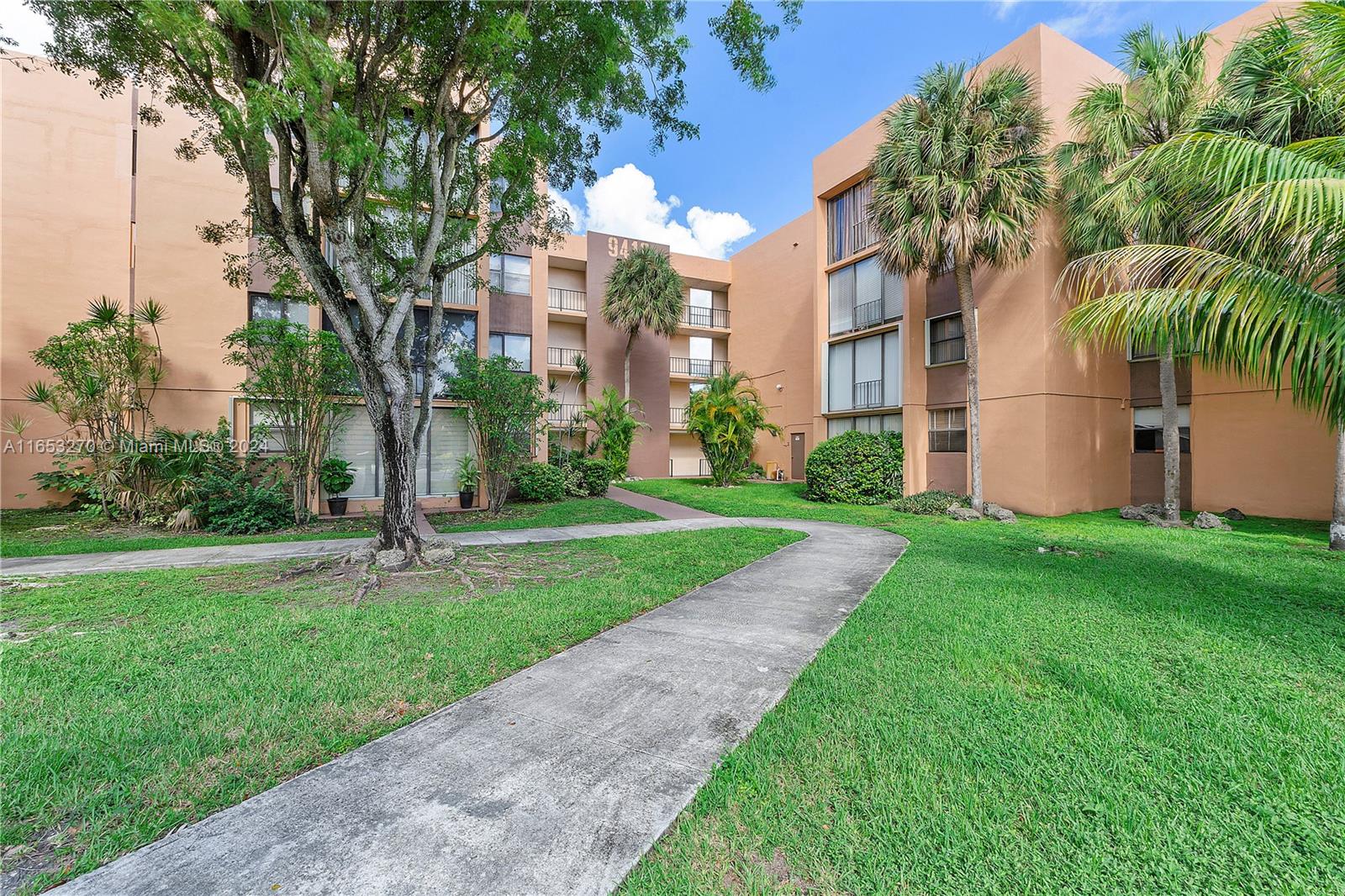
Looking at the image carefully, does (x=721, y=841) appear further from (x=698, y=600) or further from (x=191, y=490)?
(x=191, y=490)

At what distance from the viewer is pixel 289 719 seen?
3111mm

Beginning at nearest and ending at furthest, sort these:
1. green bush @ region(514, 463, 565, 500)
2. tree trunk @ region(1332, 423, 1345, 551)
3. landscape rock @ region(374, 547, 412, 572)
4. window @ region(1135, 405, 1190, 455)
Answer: landscape rock @ region(374, 547, 412, 572) < tree trunk @ region(1332, 423, 1345, 551) < window @ region(1135, 405, 1190, 455) < green bush @ region(514, 463, 565, 500)

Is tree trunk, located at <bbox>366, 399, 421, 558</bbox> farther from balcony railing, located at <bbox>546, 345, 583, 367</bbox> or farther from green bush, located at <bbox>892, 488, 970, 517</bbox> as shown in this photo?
balcony railing, located at <bbox>546, 345, 583, 367</bbox>

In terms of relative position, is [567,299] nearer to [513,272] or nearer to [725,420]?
[513,272]

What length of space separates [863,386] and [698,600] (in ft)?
43.3

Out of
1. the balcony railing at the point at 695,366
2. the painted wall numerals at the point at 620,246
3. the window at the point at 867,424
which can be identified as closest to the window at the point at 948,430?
the window at the point at 867,424

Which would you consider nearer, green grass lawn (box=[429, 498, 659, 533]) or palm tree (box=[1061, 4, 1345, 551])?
palm tree (box=[1061, 4, 1345, 551])

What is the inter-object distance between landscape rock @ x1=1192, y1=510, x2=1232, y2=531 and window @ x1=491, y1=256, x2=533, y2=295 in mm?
17849

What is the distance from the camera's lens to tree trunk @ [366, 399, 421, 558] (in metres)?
6.93

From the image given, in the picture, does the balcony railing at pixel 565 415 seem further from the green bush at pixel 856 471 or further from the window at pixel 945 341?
the window at pixel 945 341

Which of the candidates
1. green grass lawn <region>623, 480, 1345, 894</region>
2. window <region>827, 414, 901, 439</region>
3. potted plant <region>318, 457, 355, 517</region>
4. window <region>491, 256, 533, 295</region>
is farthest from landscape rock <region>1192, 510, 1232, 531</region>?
potted plant <region>318, 457, 355, 517</region>

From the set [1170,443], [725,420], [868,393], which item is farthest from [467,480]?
[1170,443]

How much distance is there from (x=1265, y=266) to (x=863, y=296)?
12.8m

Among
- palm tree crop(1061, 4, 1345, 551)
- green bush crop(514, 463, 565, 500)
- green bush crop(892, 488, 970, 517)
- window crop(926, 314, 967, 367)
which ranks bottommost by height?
green bush crop(892, 488, 970, 517)
